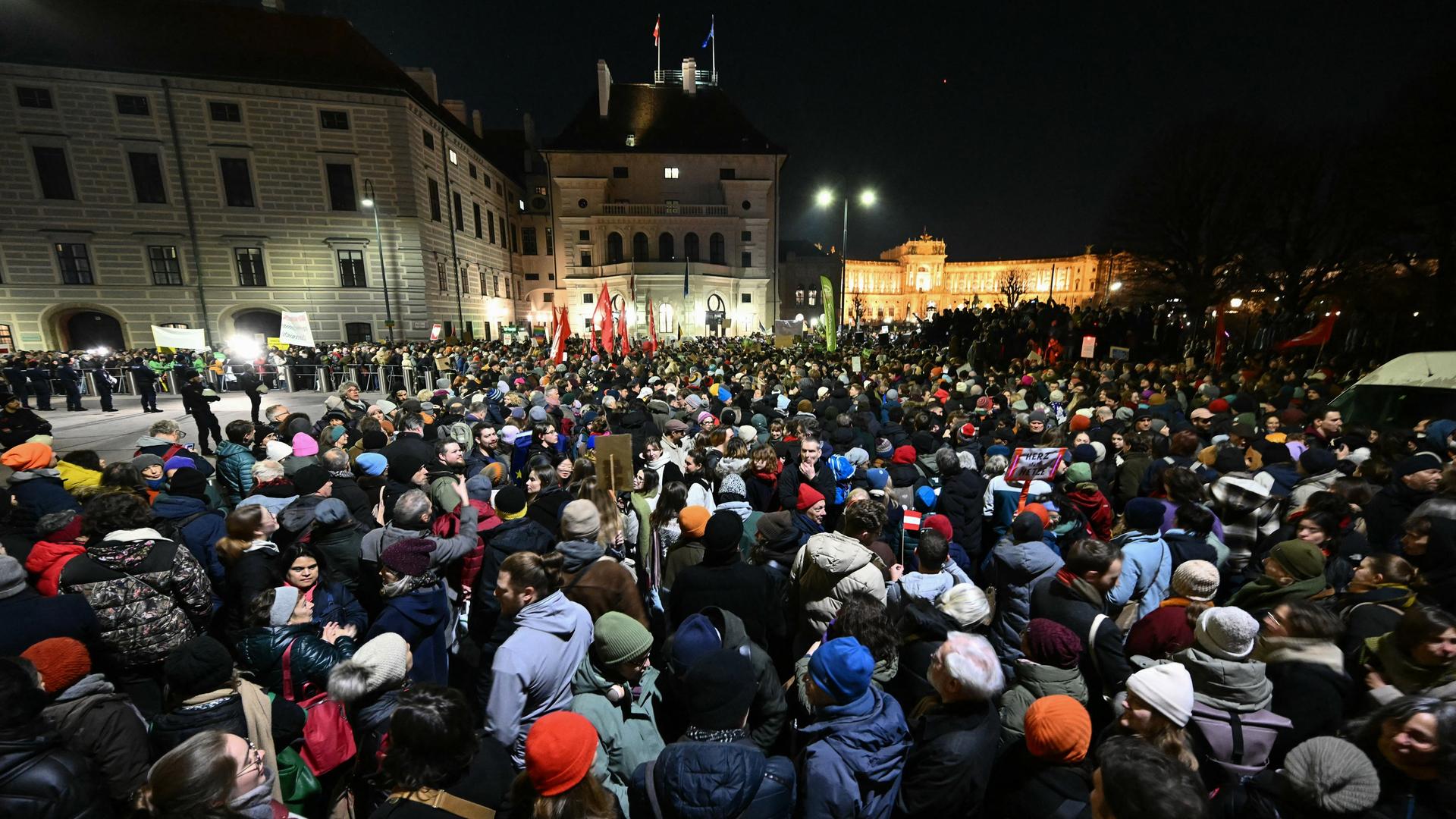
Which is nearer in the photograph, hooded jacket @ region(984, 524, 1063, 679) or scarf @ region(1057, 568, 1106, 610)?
scarf @ region(1057, 568, 1106, 610)

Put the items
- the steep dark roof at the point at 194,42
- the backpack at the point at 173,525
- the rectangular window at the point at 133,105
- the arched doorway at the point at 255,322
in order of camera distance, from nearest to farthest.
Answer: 1. the backpack at the point at 173,525
2. the steep dark roof at the point at 194,42
3. the rectangular window at the point at 133,105
4. the arched doorway at the point at 255,322

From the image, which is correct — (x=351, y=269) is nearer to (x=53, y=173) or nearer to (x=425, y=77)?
(x=53, y=173)

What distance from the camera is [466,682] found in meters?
4.26

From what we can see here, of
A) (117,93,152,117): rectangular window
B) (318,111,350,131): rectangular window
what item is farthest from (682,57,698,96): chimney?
(117,93,152,117): rectangular window

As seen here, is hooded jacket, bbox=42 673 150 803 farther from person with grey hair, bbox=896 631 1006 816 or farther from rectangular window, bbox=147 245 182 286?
rectangular window, bbox=147 245 182 286

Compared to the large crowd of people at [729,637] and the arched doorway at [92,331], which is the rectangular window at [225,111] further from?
the large crowd of people at [729,637]

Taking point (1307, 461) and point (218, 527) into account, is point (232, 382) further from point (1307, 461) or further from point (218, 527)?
point (1307, 461)

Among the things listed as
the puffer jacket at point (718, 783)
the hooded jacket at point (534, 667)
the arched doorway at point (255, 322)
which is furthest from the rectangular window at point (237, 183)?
the puffer jacket at point (718, 783)

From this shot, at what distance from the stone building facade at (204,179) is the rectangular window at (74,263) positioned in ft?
0.19

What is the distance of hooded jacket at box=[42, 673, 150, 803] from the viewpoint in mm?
2182

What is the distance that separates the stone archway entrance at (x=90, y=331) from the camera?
83.0 feet

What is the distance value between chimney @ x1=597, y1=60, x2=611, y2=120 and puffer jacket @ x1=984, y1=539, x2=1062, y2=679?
162 feet

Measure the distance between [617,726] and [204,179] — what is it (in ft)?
116

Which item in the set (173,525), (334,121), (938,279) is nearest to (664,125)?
(334,121)
